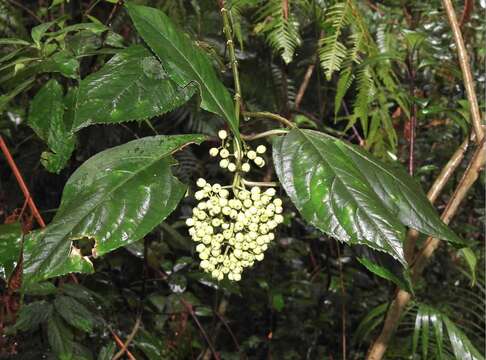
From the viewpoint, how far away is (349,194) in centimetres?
64

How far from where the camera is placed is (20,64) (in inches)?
37.6

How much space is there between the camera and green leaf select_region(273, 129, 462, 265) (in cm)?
61

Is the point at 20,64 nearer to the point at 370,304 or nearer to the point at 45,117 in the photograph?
the point at 45,117

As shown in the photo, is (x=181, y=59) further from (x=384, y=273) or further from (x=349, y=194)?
(x=384, y=273)

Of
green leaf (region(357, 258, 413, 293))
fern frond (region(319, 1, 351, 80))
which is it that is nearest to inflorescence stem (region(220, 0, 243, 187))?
green leaf (region(357, 258, 413, 293))

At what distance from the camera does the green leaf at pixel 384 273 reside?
2.40 ft

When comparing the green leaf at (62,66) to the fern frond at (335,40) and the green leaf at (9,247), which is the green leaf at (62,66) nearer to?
the green leaf at (9,247)

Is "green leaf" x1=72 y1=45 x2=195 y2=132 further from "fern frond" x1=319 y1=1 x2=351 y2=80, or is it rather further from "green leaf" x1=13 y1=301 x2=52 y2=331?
"green leaf" x1=13 y1=301 x2=52 y2=331

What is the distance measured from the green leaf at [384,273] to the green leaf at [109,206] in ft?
0.86

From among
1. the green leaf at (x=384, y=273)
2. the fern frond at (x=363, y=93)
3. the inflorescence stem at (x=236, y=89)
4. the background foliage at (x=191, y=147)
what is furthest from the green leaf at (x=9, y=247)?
the fern frond at (x=363, y=93)

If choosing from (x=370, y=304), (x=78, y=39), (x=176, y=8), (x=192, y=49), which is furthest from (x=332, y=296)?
(x=192, y=49)

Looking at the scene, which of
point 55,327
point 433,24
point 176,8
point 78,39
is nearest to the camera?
point 78,39

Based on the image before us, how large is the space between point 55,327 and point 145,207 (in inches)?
24.8

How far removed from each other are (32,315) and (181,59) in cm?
72
